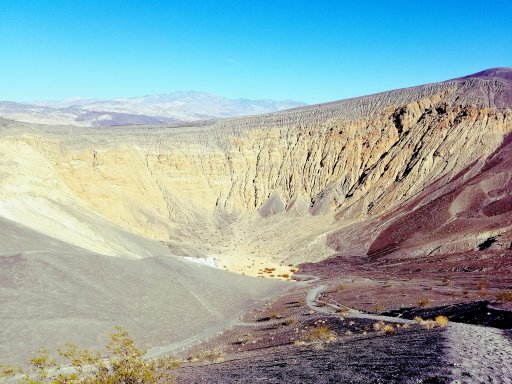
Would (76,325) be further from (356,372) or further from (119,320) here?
(356,372)

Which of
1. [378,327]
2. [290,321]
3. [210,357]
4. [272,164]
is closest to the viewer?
[378,327]

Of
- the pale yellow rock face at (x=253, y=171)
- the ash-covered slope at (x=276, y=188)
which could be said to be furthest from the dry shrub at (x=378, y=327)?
the pale yellow rock face at (x=253, y=171)

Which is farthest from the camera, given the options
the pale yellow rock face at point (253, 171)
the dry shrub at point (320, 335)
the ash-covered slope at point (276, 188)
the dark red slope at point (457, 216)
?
the pale yellow rock face at point (253, 171)

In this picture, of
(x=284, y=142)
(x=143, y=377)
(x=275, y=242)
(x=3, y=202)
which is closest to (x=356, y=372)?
(x=143, y=377)

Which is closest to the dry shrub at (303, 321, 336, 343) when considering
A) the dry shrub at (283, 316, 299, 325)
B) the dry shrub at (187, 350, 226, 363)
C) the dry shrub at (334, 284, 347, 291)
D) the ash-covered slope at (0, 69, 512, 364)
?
→ the dry shrub at (187, 350, 226, 363)

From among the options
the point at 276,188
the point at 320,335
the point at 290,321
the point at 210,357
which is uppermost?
the point at 320,335

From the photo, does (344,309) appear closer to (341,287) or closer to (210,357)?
(341,287)

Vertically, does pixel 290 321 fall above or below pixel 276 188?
below

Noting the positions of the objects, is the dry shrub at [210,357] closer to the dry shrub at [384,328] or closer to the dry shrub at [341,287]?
the dry shrub at [384,328]

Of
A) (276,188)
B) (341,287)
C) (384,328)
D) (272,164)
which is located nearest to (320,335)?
(384,328)
